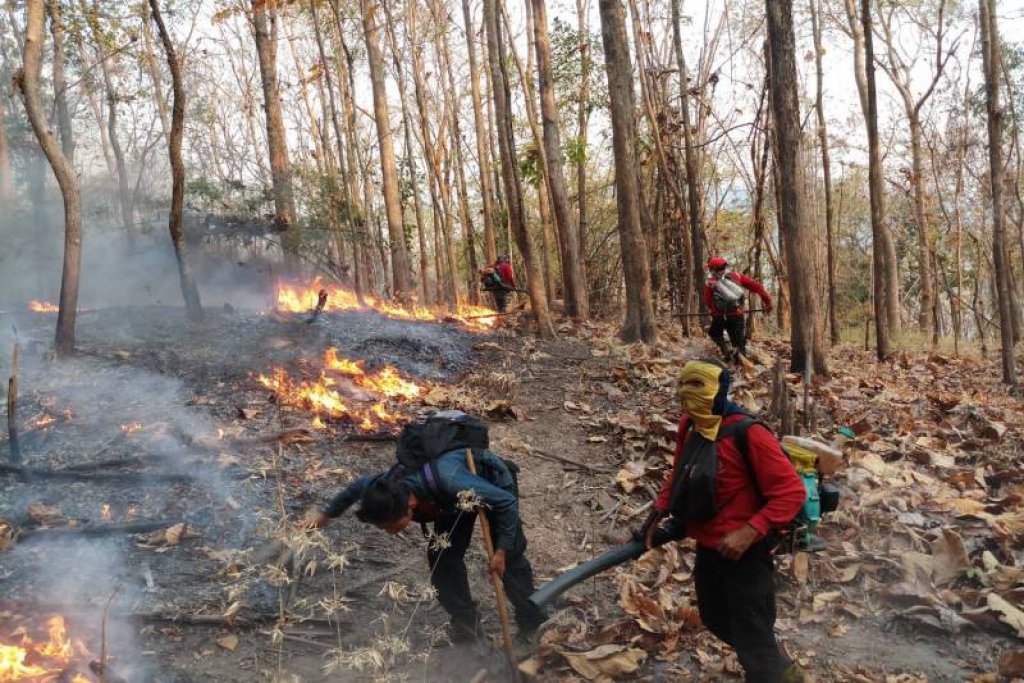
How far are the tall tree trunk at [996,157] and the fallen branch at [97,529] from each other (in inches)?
452

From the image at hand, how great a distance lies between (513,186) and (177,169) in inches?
223

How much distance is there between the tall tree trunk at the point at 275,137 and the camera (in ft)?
47.0

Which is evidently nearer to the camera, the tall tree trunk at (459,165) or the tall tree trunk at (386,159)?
the tall tree trunk at (386,159)

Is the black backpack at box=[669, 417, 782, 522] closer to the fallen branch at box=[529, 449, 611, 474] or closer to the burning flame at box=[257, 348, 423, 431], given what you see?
the fallen branch at box=[529, 449, 611, 474]

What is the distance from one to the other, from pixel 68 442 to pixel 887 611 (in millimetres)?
7078

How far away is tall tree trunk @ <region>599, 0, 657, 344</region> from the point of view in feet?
34.5

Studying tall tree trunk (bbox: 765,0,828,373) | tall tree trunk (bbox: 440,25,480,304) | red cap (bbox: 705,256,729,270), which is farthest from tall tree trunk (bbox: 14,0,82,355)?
tall tree trunk (bbox: 440,25,480,304)

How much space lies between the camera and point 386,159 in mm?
15977

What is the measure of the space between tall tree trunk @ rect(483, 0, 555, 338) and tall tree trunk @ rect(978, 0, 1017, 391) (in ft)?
23.0

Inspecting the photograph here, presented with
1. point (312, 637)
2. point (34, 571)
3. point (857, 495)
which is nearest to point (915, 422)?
point (857, 495)

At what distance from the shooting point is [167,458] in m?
6.02

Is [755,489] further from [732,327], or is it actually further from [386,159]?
[386,159]

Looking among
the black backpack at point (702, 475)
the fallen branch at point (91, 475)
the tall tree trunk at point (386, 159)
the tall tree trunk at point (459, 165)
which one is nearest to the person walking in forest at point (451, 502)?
the black backpack at point (702, 475)

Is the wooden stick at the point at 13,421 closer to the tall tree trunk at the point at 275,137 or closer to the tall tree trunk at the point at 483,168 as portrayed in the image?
the tall tree trunk at the point at 275,137
